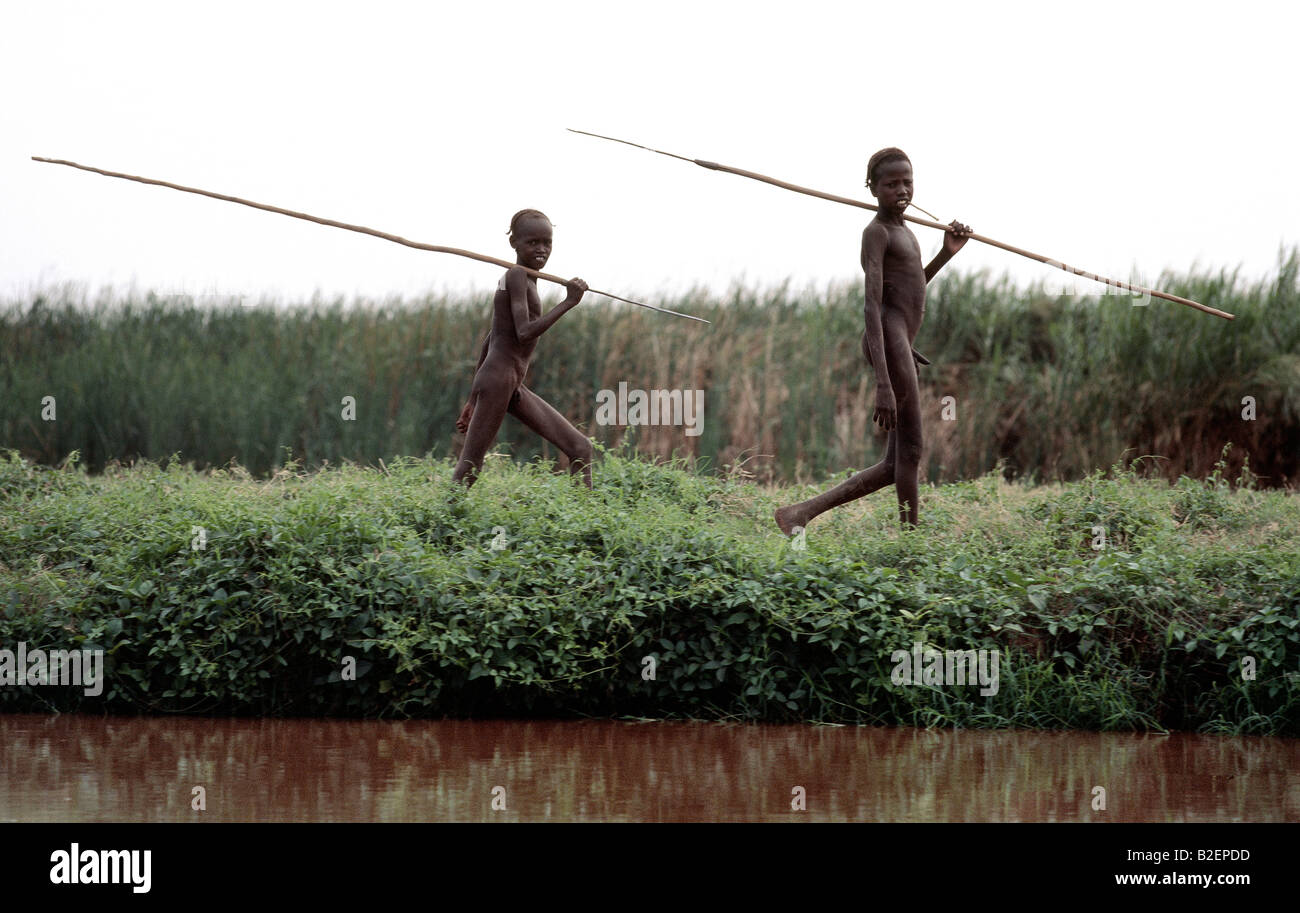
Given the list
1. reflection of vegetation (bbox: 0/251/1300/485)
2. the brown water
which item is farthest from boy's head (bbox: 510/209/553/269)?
reflection of vegetation (bbox: 0/251/1300/485)

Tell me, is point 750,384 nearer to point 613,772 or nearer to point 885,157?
point 885,157

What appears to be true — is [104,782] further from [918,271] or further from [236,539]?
[918,271]

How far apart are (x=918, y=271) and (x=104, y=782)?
5170mm

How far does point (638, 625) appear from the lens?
6.52m

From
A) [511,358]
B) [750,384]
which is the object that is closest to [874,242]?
[511,358]

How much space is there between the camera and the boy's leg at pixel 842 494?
802 cm

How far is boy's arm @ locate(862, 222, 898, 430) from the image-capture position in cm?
760

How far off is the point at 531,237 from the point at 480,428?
1291 mm

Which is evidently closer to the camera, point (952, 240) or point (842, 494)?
point (952, 240)

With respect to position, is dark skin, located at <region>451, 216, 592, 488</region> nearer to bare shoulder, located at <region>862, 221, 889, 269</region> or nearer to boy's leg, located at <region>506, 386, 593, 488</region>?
boy's leg, located at <region>506, 386, 593, 488</region>

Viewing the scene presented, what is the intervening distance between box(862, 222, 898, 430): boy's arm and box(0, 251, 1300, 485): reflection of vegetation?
5.37 m

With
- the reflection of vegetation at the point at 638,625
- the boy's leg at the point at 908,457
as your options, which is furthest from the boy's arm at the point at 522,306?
the boy's leg at the point at 908,457

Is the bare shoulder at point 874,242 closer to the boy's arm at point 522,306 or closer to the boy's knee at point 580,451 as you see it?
the boy's arm at point 522,306

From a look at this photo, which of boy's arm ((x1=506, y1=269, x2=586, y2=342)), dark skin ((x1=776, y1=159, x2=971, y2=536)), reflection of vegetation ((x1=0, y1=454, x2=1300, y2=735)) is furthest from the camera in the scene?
boy's arm ((x1=506, y1=269, x2=586, y2=342))
